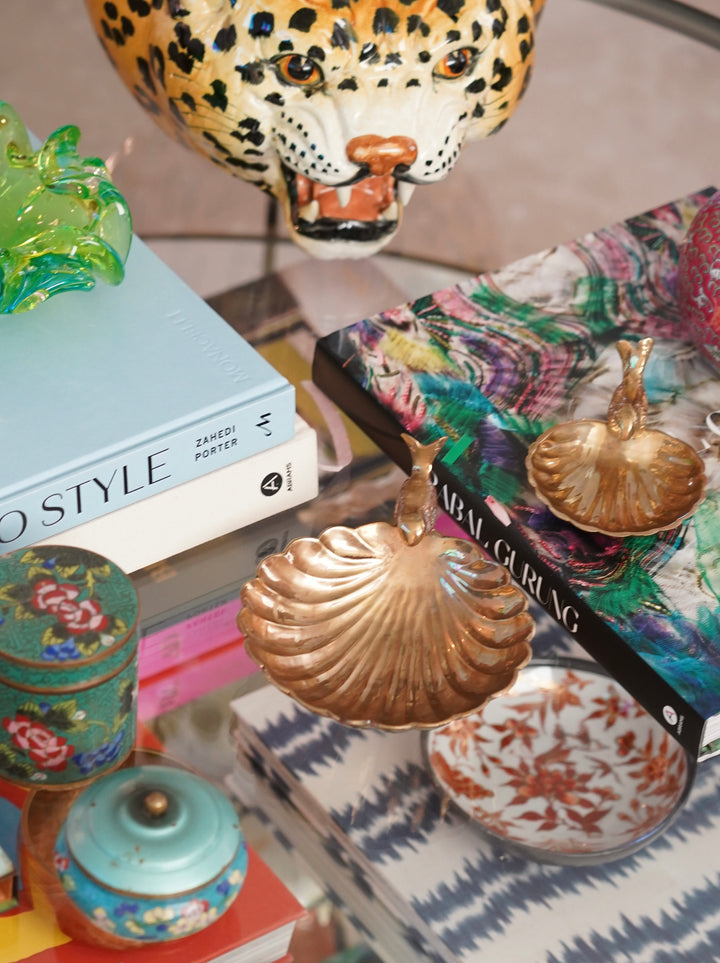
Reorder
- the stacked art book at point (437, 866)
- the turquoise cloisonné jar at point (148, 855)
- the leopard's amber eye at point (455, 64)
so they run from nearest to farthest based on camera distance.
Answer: the turquoise cloisonné jar at point (148, 855) → the stacked art book at point (437, 866) → the leopard's amber eye at point (455, 64)

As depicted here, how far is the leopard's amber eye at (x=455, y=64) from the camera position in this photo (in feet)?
2.27

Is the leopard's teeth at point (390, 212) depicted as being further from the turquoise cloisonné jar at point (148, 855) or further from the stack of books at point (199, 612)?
the turquoise cloisonné jar at point (148, 855)

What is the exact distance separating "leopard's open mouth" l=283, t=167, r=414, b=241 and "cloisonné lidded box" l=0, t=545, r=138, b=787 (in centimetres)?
29

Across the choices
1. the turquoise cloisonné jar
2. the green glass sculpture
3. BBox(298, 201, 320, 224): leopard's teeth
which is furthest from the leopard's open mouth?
the turquoise cloisonné jar

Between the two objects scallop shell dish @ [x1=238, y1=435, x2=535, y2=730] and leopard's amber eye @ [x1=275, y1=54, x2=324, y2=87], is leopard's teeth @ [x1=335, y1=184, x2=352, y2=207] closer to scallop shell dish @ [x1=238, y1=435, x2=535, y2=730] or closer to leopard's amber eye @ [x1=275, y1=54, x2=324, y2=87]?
leopard's amber eye @ [x1=275, y1=54, x2=324, y2=87]

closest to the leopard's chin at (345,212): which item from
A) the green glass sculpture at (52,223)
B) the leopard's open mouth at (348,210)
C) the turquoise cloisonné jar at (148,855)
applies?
the leopard's open mouth at (348,210)

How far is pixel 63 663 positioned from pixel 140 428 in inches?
5.6

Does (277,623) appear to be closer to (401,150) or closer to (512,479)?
(512,479)

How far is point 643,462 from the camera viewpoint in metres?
0.67

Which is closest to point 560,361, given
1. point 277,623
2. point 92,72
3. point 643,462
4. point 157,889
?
point 643,462

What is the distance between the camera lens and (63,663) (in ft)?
1.68

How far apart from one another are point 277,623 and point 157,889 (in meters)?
0.17

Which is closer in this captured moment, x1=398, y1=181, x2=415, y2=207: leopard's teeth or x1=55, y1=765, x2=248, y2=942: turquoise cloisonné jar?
x1=55, y1=765, x2=248, y2=942: turquoise cloisonné jar

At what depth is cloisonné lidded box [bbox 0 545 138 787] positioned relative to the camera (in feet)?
1.69
